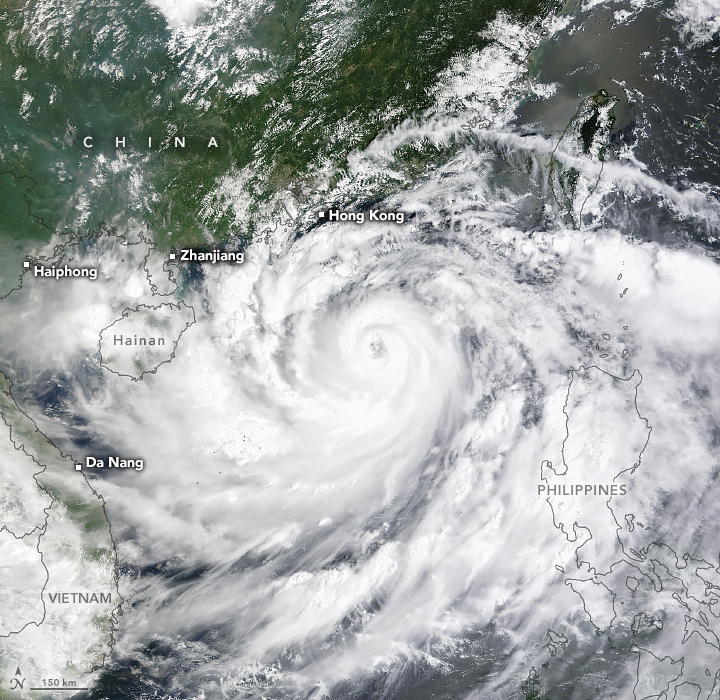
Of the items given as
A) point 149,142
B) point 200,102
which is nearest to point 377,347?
point 200,102

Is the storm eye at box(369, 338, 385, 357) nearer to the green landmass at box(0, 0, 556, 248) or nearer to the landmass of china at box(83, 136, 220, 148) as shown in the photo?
the green landmass at box(0, 0, 556, 248)

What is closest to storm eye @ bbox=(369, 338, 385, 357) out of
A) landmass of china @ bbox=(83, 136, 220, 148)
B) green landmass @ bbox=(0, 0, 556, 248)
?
green landmass @ bbox=(0, 0, 556, 248)

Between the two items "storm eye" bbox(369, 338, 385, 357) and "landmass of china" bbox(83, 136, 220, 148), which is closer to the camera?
"storm eye" bbox(369, 338, 385, 357)

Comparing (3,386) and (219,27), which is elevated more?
(219,27)

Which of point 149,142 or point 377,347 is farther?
point 149,142

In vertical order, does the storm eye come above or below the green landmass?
below

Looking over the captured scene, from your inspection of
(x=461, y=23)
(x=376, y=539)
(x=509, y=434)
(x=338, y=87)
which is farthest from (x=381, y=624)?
(x=461, y=23)

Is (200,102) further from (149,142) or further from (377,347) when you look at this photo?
(377,347)

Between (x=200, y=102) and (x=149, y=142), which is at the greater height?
(x=200, y=102)

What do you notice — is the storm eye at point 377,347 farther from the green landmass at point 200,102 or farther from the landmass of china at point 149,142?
the landmass of china at point 149,142

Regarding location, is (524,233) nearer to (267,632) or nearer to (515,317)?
(515,317)

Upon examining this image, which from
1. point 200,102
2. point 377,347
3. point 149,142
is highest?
point 200,102
